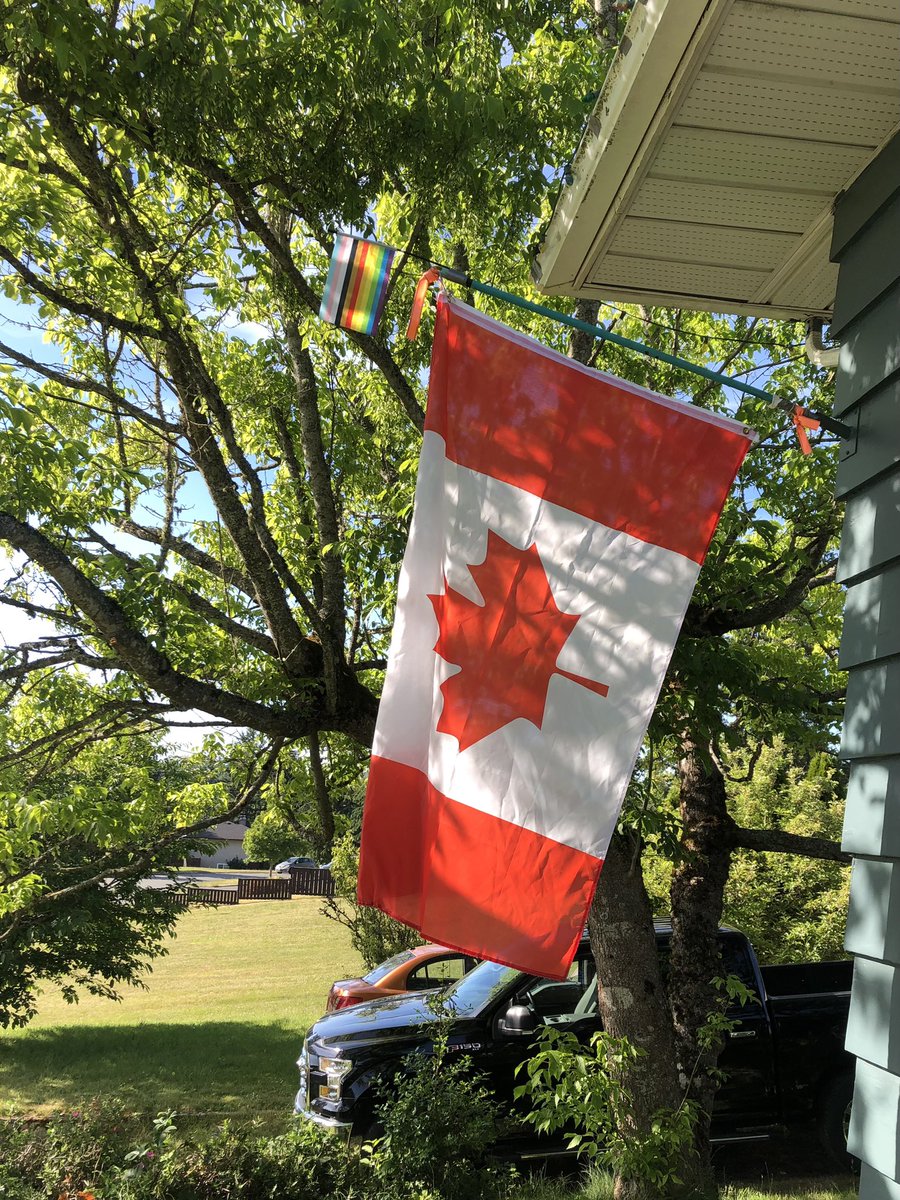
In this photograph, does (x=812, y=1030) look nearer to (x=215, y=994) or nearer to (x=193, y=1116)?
(x=193, y=1116)

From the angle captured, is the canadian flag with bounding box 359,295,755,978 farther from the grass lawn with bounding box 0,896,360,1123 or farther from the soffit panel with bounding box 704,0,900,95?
the grass lawn with bounding box 0,896,360,1123

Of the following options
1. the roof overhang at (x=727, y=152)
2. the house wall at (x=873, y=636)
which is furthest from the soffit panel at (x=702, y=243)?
the house wall at (x=873, y=636)

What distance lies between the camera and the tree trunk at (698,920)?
21.8 ft

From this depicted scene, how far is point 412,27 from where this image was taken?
5.59m

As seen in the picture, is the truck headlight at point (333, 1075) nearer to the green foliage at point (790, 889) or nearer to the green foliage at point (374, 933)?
the green foliage at point (790, 889)

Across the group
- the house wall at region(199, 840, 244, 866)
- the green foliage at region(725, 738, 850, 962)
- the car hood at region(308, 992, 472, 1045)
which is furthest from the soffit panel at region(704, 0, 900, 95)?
the house wall at region(199, 840, 244, 866)

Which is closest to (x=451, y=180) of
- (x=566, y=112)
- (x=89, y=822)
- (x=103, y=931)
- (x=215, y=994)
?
(x=566, y=112)

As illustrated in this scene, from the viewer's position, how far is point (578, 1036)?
24.9 ft

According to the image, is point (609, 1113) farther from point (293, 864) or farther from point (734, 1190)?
point (293, 864)

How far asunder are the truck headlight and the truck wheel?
151 inches

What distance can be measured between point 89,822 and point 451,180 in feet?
14.9

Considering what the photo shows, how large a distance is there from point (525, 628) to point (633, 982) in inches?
172

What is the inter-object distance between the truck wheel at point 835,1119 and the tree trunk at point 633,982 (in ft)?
7.20

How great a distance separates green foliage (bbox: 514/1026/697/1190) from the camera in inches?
211
